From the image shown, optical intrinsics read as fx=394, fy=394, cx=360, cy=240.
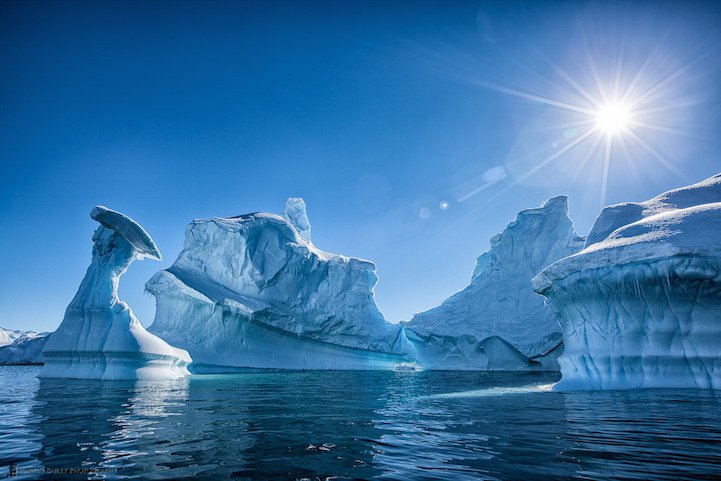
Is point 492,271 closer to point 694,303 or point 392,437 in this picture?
point 694,303

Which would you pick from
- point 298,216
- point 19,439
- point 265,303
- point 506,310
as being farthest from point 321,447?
point 298,216

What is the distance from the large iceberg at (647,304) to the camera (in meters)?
13.6

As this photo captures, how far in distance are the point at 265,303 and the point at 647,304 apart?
29.8 m

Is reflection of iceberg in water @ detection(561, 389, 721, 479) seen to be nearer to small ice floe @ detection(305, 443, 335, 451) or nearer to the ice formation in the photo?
small ice floe @ detection(305, 443, 335, 451)

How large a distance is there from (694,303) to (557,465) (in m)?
13.8

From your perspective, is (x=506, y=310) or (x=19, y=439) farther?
(x=506, y=310)

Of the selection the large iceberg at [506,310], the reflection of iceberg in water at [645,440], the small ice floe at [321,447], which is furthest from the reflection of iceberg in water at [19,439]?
the large iceberg at [506,310]

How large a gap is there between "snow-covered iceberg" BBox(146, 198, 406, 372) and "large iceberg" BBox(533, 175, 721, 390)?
25.8 metres

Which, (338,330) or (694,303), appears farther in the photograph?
(338,330)

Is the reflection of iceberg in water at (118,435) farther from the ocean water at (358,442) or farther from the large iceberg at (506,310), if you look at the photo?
the large iceberg at (506,310)

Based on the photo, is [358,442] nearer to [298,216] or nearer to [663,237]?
[663,237]

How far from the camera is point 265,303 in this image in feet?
121

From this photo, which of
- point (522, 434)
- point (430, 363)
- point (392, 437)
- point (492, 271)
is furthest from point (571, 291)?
point (430, 363)

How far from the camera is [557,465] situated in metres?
4.34
